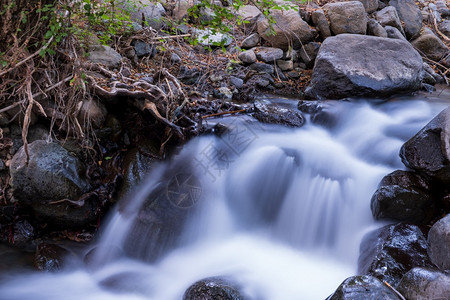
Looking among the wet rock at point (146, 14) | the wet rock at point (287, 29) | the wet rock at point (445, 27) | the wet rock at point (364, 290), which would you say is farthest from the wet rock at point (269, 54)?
the wet rock at point (364, 290)

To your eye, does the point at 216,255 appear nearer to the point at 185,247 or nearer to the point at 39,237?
the point at 185,247

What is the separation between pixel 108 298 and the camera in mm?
3459

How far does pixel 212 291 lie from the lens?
3.06 metres

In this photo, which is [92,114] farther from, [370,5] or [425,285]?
[370,5]

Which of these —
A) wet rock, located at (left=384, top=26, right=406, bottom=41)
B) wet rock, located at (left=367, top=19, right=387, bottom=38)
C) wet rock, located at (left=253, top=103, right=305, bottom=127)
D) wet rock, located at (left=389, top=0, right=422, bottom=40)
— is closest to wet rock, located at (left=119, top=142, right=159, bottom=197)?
wet rock, located at (left=253, top=103, right=305, bottom=127)

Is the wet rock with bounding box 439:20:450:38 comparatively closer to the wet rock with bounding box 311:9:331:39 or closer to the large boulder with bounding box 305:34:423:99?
the large boulder with bounding box 305:34:423:99

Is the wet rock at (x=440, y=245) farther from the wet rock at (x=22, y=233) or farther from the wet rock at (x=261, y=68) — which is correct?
the wet rock at (x=261, y=68)

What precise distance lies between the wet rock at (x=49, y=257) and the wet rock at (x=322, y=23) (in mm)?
6169

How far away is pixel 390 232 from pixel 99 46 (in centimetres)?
425

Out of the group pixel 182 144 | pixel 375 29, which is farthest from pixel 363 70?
pixel 182 144

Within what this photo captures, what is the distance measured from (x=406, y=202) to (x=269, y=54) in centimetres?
422

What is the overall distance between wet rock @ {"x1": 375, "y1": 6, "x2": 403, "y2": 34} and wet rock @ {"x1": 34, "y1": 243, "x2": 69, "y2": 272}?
762cm

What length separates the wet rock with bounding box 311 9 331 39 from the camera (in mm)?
7617

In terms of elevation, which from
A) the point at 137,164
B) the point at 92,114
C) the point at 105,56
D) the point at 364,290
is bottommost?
the point at 137,164
